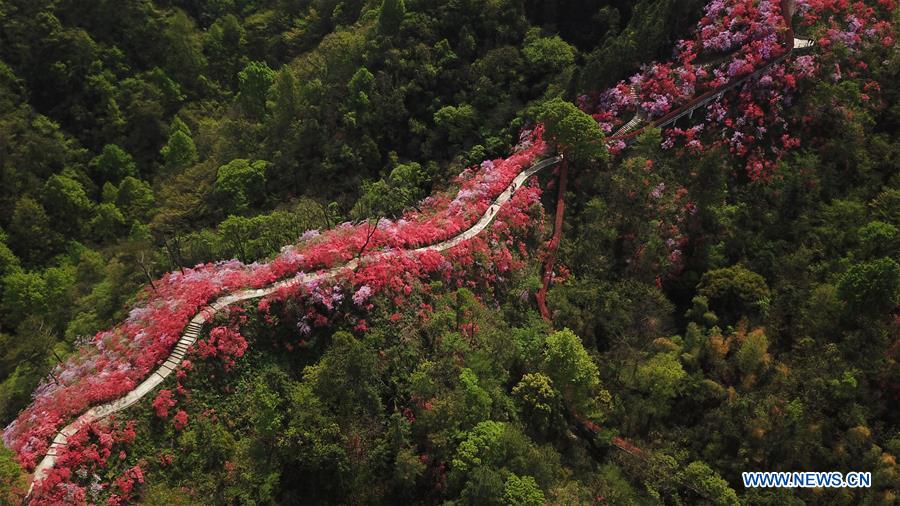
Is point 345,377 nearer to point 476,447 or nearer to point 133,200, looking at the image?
point 476,447

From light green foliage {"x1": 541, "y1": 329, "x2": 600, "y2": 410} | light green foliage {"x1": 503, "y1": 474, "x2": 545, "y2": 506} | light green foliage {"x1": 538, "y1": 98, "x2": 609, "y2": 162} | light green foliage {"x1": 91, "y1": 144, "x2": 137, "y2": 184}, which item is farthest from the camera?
light green foliage {"x1": 91, "y1": 144, "x2": 137, "y2": 184}

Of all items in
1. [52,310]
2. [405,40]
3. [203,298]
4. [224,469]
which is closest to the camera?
[224,469]

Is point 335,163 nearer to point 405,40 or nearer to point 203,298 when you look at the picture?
point 405,40

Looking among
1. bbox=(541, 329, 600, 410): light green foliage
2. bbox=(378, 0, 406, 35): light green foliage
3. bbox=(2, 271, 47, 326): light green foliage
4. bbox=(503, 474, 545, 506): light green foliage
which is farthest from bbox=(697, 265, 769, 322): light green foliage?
bbox=(2, 271, 47, 326): light green foliage

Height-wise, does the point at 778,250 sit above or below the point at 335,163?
above

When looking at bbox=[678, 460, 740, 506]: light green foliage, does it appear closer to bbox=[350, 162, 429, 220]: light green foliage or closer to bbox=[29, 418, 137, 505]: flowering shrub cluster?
→ bbox=[350, 162, 429, 220]: light green foliage

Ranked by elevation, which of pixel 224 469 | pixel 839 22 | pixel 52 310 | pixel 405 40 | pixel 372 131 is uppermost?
pixel 839 22

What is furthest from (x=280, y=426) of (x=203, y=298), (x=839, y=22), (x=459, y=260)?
(x=839, y=22)
